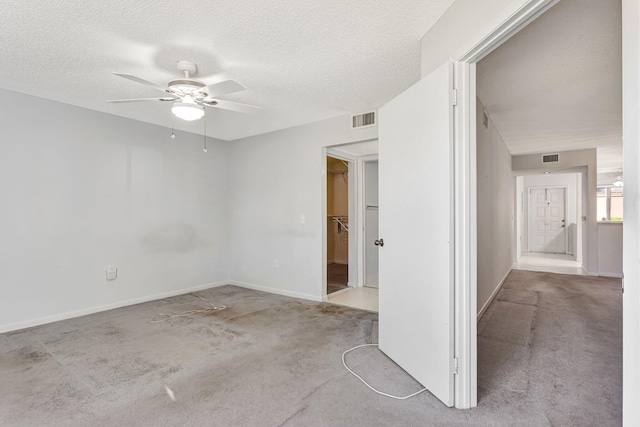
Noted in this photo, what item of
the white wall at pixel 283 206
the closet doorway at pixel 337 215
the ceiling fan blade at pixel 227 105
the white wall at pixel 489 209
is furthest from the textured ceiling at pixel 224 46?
the closet doorway at pixel 337 215

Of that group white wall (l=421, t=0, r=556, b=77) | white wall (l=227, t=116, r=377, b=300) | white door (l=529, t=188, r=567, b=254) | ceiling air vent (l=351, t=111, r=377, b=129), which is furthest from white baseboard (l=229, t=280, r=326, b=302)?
white door (l=529, t=188, r=567, b=254)

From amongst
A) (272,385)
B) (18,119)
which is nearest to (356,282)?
(272,385)

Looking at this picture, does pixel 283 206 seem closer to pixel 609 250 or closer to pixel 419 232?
pixel 419 232

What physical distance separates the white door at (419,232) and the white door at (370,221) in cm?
235

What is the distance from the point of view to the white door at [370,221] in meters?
4.91

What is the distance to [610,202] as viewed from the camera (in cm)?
951

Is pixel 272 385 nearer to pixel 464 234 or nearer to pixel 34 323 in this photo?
pixel 464 234

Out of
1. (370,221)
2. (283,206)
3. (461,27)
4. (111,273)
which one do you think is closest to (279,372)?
(461,27)

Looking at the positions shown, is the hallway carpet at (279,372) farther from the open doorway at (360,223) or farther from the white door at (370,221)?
the white door at (370,221)

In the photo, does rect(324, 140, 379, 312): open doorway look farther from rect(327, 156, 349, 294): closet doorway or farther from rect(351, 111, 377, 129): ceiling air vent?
rect(327, 156, 349, 294): closet doorway

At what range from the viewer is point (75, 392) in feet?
6.51

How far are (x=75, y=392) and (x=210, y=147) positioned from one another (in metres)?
3.59

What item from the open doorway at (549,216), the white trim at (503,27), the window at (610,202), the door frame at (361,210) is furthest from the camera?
the window at (610,202)

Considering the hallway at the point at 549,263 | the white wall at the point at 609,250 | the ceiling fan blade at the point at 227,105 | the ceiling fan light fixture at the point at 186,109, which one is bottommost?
the hallway at the point at 549,263
